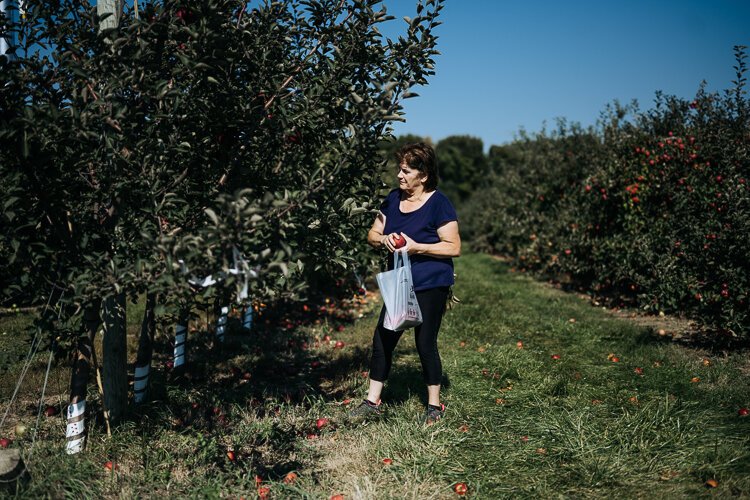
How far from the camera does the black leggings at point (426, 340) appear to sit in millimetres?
3477

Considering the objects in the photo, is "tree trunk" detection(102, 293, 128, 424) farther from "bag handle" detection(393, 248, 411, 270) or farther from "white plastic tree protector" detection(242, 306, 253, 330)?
"white plastic tree protector" detection(242, 306, 253, 330)

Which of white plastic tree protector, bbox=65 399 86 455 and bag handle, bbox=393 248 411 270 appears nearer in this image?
white plastic tree protector, bbox=65 399 86 455

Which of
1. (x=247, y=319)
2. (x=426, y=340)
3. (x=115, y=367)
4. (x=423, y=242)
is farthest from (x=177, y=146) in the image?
(x=247, y=319)

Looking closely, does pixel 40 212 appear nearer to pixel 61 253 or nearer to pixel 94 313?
pixel 61 253

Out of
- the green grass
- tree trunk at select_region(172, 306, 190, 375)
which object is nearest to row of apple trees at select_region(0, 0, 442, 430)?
the green grass

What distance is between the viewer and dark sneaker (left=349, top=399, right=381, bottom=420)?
360cm

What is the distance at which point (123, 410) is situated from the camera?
334cm

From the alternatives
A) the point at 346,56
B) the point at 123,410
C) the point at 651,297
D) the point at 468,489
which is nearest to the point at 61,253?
A: the point at 123,410

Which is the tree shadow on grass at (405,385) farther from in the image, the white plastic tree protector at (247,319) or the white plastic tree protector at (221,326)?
the white plastic tree protector at (247,319)

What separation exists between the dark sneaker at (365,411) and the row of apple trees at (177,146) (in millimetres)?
1148

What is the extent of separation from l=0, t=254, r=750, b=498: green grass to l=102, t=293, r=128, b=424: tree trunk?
0.15 meters

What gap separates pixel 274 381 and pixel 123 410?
56.5 inches

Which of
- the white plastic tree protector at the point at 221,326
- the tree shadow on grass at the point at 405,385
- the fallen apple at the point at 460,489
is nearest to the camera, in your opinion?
the fallen apple at the point at 460,489

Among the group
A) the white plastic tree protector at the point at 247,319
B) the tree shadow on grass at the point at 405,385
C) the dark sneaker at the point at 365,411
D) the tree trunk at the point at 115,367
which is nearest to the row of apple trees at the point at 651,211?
the tree shadow on grass at the point at 405,385
